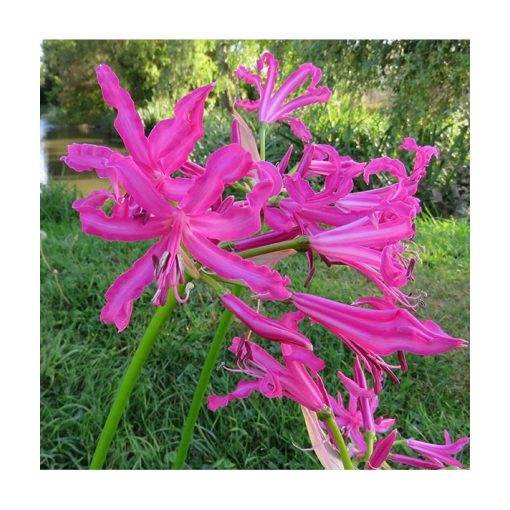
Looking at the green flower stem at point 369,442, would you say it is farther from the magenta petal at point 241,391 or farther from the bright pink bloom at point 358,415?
the magenta petal at point 241,391

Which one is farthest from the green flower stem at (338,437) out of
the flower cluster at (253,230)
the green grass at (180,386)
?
the green grass at (180,386)

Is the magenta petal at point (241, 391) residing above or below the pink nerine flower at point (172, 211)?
below

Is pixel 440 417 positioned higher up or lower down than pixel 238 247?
lower down

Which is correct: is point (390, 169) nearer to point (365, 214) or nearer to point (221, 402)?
point (365, 214)

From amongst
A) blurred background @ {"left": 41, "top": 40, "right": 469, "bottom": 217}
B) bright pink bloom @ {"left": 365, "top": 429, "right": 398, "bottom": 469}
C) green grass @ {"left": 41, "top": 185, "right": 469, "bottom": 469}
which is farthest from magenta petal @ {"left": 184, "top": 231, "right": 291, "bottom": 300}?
blurred background @ {"left": 41, "top": 40, "right": 469, "bottom": 217}

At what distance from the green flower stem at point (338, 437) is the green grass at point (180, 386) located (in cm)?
64

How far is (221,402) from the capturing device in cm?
69

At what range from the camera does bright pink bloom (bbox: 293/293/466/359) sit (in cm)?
43

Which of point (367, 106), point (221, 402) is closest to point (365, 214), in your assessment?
A: point (221, 402)

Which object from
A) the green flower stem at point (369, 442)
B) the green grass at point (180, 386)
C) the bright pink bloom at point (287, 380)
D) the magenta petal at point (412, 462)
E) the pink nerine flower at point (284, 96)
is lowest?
the green grass at point (180, 386)

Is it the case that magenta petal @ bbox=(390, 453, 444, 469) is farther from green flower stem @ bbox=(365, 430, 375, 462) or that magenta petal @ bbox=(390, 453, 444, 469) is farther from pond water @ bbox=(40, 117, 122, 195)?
pond water @ bbox=(40, 117, 122, 195)

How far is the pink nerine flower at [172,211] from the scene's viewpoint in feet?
1.35

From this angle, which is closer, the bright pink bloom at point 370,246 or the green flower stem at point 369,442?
the bright pink bloom at point 370,246
